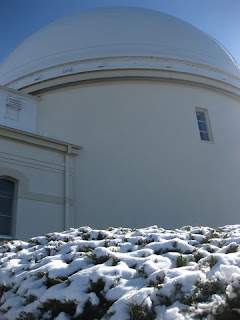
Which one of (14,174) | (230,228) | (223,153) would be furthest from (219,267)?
(223,153)

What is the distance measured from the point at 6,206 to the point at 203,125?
7357 millimetres

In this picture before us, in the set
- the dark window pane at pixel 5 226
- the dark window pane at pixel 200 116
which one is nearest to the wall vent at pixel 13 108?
the dark window pane at pixel 5 226

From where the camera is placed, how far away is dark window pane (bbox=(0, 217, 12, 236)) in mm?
8922

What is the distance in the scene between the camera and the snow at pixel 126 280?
281 centimetres

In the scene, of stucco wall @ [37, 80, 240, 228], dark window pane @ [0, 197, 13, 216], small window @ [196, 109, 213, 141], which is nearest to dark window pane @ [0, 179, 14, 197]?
dark window pane @ [0, 197, 13, 216]

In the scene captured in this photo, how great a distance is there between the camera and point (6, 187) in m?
9.37

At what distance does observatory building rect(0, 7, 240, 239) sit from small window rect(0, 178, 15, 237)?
0.03 metres

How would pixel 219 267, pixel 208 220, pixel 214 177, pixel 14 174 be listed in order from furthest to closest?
1. pixel 214 177
2. pixel 208 220
3. pixel 14 174
4. pixel 219 267

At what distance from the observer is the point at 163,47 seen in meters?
13.9

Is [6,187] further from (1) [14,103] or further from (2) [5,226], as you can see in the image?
(1) [14,103]

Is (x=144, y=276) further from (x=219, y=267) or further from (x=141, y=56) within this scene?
(x=141, y=56)

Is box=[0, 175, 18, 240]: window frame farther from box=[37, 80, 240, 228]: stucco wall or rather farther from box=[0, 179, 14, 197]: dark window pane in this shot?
box=[37, 80, 240, 228]: stucco wall

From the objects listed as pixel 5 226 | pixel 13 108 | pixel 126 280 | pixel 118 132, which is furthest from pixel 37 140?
pixel 126 280

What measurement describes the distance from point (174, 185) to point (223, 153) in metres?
2.47
